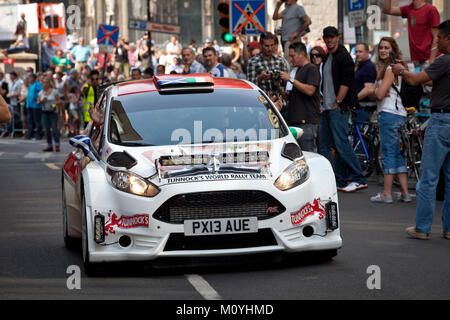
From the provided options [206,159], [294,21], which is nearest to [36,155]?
[294,21]

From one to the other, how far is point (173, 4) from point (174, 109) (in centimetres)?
5862

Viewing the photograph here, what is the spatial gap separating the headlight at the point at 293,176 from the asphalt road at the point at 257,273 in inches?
23.8

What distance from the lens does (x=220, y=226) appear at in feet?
26.9

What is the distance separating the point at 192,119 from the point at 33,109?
23.1 meters

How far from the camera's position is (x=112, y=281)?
26.8ft

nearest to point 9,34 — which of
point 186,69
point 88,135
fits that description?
point 186,69

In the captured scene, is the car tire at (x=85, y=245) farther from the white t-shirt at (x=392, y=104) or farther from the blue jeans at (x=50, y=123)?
the blue jeans at (x=50, y=123)

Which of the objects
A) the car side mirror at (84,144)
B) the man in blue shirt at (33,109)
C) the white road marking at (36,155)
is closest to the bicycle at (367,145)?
the car side mirror at (84,144)

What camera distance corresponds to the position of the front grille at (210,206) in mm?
8180

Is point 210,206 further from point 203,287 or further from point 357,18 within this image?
point 357,18

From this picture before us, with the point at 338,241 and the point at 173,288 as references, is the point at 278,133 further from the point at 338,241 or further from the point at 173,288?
the point at 173,288

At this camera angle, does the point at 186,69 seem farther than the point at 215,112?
Yes

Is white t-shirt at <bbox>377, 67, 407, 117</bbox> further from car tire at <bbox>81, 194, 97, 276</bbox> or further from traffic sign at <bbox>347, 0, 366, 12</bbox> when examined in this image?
traffic sign at <bbox>347, 0, 366, 12</bbox>
